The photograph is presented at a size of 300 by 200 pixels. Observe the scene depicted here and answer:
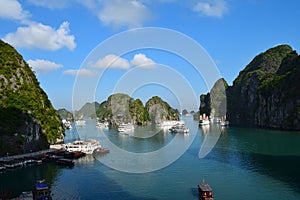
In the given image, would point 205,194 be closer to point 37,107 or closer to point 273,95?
point 37,107

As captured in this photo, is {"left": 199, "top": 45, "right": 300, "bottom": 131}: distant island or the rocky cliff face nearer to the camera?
{"left": 199, "top": 45, "right": 300, "bottom": 131}: distant island

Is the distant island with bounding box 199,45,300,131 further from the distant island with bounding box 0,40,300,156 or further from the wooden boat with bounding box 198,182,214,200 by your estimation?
the wooden boat with bounding box 198,182,214,200

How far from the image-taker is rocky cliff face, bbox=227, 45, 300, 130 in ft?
386

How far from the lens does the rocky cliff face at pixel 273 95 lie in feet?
386

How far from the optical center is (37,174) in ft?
160

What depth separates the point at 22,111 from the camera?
69750 mm

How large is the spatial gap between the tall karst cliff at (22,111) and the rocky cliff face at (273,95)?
8298cm

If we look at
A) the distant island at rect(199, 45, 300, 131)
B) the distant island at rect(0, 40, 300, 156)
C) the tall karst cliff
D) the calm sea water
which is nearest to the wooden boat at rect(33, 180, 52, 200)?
the calm sea water

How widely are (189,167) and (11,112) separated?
4015cm

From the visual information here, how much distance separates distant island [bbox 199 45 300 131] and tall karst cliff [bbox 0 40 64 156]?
272ft

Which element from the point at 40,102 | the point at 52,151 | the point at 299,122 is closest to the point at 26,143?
the point at 52,151

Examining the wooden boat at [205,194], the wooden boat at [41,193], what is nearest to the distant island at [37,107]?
the wooden boat at [41,193]

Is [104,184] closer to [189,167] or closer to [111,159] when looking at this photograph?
[189,167]

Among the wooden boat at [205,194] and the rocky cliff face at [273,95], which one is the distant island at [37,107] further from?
the wooden boat at [205,194]
